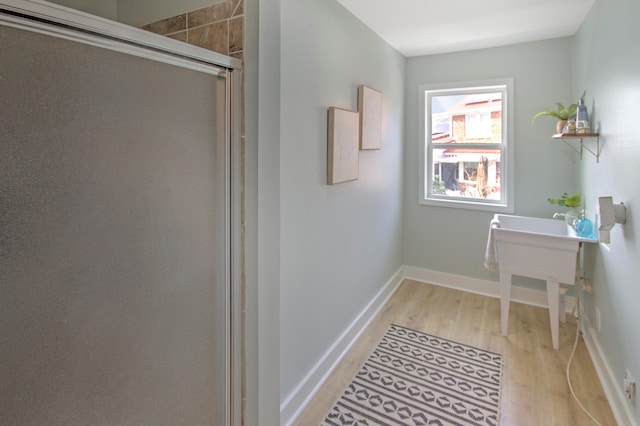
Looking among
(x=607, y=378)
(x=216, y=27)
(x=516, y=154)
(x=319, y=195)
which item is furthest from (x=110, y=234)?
(x=516, y=154)

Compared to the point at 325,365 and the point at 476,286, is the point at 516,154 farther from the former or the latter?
the point at 325,365

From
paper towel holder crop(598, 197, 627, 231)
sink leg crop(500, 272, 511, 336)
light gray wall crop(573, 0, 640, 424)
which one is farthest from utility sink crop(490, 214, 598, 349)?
paper towel holder crop(598, 197, 627, 231)

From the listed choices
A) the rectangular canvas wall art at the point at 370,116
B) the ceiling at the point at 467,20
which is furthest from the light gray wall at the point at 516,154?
the rectangular canvas wall art at the point at 370,116

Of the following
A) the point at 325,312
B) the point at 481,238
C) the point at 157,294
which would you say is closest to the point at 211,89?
the point at 157,294

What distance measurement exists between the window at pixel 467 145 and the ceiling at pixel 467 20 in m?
0.45

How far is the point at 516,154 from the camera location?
10.7 ft

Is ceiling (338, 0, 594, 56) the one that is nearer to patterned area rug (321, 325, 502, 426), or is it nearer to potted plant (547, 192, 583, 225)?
potted plant (547, 192, 583, 225)

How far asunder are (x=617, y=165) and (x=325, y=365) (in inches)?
80.8

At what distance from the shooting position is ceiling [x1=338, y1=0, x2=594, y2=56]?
231cm

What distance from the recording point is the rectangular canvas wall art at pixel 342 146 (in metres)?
2.10

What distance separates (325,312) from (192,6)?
179 cm

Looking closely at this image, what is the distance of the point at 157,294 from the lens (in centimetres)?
104

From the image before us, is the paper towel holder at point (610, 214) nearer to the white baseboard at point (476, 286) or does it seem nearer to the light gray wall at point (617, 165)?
the light gray wall at point (617, 165)

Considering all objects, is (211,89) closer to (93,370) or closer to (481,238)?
(93,370)
